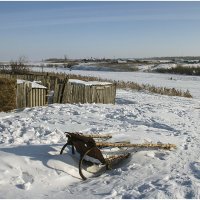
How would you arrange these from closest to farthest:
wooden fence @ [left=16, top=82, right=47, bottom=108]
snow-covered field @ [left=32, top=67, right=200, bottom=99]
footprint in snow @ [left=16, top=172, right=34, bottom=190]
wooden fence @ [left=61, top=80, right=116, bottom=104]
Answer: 1. footprint in snow @ [left=16, top=172, right=34, bottom=190]
2. wooden fence @ [left=16, top=82, right=47, bottom=108]
3. wooden fence @ [left=61, top=80, right=116, bottom=104]
4. snow-covered field @ [left=32, top=67, right=200, bottom=99]

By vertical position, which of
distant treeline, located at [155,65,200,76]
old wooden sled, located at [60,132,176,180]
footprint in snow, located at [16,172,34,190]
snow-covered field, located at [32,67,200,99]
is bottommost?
snow-covered field, located at [32,67,200,99]

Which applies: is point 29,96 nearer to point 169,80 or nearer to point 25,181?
point 25,181

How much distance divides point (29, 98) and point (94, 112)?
2947 millimetres

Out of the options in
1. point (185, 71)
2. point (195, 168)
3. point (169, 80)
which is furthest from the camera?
point (185, 71)

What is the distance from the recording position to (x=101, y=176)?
295 inches

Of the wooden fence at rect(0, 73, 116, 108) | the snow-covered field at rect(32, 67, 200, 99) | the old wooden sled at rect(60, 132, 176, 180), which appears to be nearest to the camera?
the old wooden sled at rect(60, 132, 176, 180)

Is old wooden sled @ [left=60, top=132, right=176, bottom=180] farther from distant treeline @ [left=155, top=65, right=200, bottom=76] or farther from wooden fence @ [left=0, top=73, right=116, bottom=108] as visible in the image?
distant treeline @ [left=155, top=65, right=200, bottom=76]

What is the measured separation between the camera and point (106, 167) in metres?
7.86

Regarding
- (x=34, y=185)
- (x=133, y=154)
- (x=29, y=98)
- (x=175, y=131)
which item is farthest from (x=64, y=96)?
(x=34, y=185)

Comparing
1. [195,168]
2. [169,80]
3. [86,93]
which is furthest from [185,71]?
[195,168]

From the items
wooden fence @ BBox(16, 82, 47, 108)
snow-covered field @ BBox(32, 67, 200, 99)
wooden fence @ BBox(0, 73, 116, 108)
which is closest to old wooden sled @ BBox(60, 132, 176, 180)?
wooden fence @ BBox(16, 82, 47, 108)

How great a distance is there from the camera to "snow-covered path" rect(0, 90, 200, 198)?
6.55 metres

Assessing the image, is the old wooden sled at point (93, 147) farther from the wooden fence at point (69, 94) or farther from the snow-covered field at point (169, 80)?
the snow-covered field at point (169, 80)

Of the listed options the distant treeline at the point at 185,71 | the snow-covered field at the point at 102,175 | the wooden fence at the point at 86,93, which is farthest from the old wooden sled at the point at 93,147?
the distant treeline at the point at 185,71
